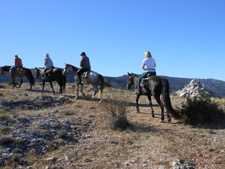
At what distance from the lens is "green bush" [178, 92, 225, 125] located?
23.3ft

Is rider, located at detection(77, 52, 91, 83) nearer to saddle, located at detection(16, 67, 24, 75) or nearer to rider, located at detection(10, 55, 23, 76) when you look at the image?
saddle, located at detection(16, 67, 24, 75)

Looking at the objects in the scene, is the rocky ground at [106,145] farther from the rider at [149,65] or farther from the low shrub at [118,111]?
the rider at [149,65]

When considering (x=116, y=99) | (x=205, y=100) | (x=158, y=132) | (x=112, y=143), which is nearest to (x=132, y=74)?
(x=116, y=99)

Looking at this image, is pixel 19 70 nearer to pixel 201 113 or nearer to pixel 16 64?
pixel 16 64

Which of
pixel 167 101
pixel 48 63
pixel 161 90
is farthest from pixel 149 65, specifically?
pixel 48 63

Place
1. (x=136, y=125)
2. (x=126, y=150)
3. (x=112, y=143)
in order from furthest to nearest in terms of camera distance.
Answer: (x=136, y=125)
(x=112, y=143)
(x=126, y=150)

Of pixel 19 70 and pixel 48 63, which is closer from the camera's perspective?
pixel 48 63

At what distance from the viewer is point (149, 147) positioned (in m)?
5.16

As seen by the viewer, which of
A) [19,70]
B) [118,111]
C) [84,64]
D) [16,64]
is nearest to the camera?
[118,111]

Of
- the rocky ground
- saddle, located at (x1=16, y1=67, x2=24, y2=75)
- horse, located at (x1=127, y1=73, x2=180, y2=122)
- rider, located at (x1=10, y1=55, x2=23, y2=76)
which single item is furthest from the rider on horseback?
horse, located at (x1=127, y1=73, x2=180, y2=122)

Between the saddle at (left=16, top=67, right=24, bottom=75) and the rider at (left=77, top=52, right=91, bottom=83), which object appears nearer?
the rider at (left=77, top=52, right=91, bottom=83)

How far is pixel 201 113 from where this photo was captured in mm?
7238

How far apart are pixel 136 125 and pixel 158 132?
113 centimetres

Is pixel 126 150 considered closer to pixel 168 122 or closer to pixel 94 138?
pixel 94 138
